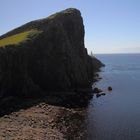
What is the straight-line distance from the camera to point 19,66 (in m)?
66.8

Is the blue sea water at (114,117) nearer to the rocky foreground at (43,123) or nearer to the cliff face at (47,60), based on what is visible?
the rocky foreground at (43,123)

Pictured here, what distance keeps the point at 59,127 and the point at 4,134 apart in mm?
9649

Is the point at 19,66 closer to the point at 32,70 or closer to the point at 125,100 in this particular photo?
the point at 32,70

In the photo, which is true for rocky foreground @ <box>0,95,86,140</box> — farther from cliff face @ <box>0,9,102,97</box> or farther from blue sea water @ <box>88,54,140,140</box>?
cliff face @ <box>0,9,102,97</box>

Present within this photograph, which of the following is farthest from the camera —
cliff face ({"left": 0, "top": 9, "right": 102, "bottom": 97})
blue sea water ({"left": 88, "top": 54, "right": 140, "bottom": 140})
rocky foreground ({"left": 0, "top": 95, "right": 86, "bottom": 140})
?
cliff face ({"left": 0, "top": 9, "right": 102, "bottom": 97})

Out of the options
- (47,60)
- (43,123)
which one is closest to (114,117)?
(43,123)

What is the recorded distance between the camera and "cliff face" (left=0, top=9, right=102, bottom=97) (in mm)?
64688

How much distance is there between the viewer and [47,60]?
78250mm

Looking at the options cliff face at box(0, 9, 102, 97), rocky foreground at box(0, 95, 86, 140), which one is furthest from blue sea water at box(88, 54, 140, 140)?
Answer: cliff face at box(0, 9, 102, 97)

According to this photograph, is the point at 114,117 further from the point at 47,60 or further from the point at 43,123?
the point at 47,60

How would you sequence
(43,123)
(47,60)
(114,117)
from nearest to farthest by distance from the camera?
(43,123), (114,117), (47,60)

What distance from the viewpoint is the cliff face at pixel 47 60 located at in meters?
64.7

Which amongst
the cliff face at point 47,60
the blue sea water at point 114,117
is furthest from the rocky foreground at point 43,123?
the cliff face at point 47,60

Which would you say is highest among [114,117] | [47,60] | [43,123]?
[47,60]
